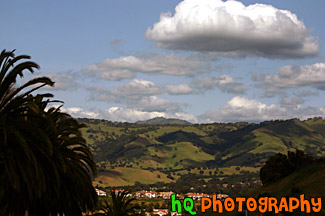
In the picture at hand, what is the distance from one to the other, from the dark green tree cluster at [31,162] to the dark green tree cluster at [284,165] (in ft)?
405

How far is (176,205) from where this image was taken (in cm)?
9175

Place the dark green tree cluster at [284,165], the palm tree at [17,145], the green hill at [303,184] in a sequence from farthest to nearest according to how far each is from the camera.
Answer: the dark green tree cluster at [284,165] → the green hill at [303,184] → the palm tree at [17,145]

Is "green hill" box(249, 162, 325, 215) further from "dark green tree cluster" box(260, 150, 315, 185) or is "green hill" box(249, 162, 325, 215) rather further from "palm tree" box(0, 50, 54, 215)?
"palm tree" box(0, 50, 54, 215)

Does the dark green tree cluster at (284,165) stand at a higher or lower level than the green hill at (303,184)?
higher

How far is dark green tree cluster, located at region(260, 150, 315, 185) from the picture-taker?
500 ft

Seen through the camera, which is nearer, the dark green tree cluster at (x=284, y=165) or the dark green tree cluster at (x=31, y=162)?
the dark green tree cluster at (x=31, y=162)

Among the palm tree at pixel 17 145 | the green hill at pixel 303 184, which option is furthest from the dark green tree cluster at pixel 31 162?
the green hill at pixel 303 184

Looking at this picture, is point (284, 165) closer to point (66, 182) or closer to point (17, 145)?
point (66, 182)

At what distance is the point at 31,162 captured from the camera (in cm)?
2978

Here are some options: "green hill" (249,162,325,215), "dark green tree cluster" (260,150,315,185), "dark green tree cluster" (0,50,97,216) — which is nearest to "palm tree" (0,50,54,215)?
"dark green tree cluster" (0,50,97,216)

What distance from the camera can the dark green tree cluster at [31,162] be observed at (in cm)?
2975

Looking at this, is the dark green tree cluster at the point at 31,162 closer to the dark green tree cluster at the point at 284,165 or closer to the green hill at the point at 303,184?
the green hill at the point at 303,184

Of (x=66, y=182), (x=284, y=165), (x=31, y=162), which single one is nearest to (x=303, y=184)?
(x=284, y=165)

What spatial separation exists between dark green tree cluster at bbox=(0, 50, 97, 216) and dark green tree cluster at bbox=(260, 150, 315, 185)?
124m
